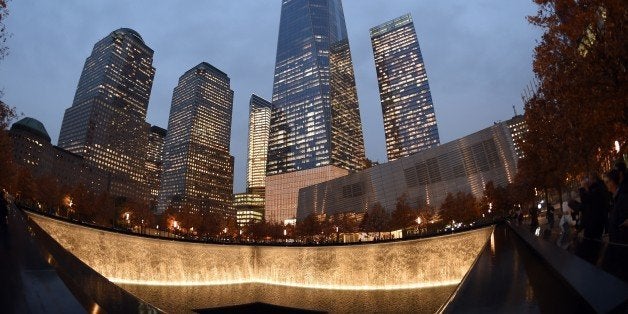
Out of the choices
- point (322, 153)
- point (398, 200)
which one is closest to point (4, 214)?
point (398, 200)

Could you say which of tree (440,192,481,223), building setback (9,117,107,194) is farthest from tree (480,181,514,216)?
building setback (9,117,107,194)

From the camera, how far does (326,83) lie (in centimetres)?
19888

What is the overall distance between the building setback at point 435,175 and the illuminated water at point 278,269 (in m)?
76.9

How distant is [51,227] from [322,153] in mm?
166741

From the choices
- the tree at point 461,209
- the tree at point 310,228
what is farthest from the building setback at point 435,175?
the tree at point 310,228

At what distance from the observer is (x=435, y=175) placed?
114 meters

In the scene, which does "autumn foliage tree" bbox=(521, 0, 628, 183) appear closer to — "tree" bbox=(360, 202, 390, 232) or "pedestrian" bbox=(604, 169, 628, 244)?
"pedestrian" bbox=(604, 169, 628, 244)

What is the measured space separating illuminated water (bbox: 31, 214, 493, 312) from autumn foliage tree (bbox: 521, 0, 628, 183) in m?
11.2

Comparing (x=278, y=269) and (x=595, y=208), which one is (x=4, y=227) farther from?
(x=278, y=269)

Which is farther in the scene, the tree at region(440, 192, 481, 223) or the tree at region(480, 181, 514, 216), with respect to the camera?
the tree at region(440, 192, 481, 223)

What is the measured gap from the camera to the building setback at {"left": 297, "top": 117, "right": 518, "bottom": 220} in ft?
333

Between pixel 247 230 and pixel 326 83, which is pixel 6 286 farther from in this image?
pixel 326 83

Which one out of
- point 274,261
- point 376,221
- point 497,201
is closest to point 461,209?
point 497,201

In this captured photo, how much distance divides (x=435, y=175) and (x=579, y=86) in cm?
9337
